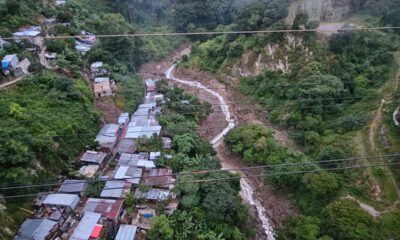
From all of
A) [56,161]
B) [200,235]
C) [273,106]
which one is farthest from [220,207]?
[273,106]

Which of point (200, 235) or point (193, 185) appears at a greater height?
point (193, 185)

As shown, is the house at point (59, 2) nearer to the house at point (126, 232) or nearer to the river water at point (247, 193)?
the river water at point (247, 193)

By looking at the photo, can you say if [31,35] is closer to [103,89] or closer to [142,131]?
[103,89]

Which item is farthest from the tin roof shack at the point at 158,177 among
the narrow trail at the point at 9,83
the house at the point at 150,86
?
the house at the point at 150,86

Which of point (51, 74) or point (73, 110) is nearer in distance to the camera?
point (73, 110)

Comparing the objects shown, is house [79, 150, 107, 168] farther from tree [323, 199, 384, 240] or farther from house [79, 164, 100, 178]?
tree [323, 199, 384, 240]

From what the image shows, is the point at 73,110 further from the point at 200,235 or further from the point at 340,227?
the point at 340,227

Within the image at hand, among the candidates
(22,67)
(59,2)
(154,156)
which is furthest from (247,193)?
(59,2)

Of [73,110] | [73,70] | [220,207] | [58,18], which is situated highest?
[58,18]
